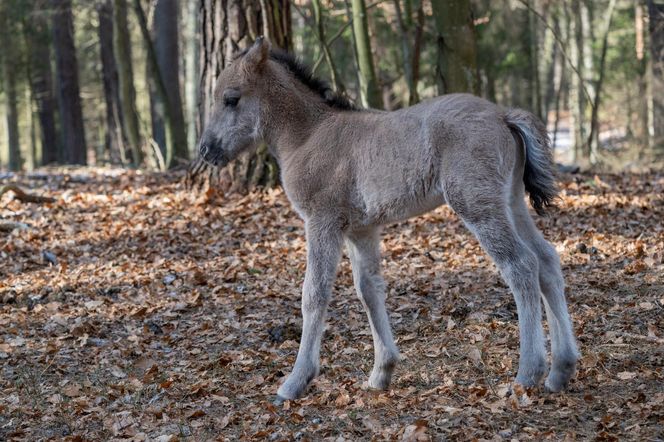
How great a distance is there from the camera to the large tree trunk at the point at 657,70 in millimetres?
18234

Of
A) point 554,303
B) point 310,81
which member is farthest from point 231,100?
point 554,303

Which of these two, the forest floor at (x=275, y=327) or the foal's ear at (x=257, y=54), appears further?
the foal's ear at (x=257, y=54)

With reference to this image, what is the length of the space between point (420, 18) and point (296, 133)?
699 cm

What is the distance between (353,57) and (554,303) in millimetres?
14954

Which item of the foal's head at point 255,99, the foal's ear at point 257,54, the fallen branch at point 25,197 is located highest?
the foal's ear at point 257,54

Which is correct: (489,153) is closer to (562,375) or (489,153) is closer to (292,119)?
(562,375)

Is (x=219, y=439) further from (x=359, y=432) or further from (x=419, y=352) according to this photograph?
(x=419, y=352)

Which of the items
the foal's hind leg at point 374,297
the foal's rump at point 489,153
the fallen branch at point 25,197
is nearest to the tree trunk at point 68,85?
the fallen branch at point 25,197

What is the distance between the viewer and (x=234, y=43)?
12242 mm

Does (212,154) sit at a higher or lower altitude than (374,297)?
higher

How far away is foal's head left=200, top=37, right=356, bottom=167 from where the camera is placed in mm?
6934

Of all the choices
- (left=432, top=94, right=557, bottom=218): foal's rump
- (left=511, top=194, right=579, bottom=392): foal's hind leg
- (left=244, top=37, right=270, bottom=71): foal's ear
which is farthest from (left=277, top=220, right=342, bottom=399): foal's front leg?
(left=244, top=37, right=270, bottom=71): foal's ear

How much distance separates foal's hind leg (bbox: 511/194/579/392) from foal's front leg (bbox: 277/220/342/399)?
1.46m

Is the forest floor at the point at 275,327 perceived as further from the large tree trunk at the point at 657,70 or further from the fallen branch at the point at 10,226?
the large tree trunk at the point at 657,70
